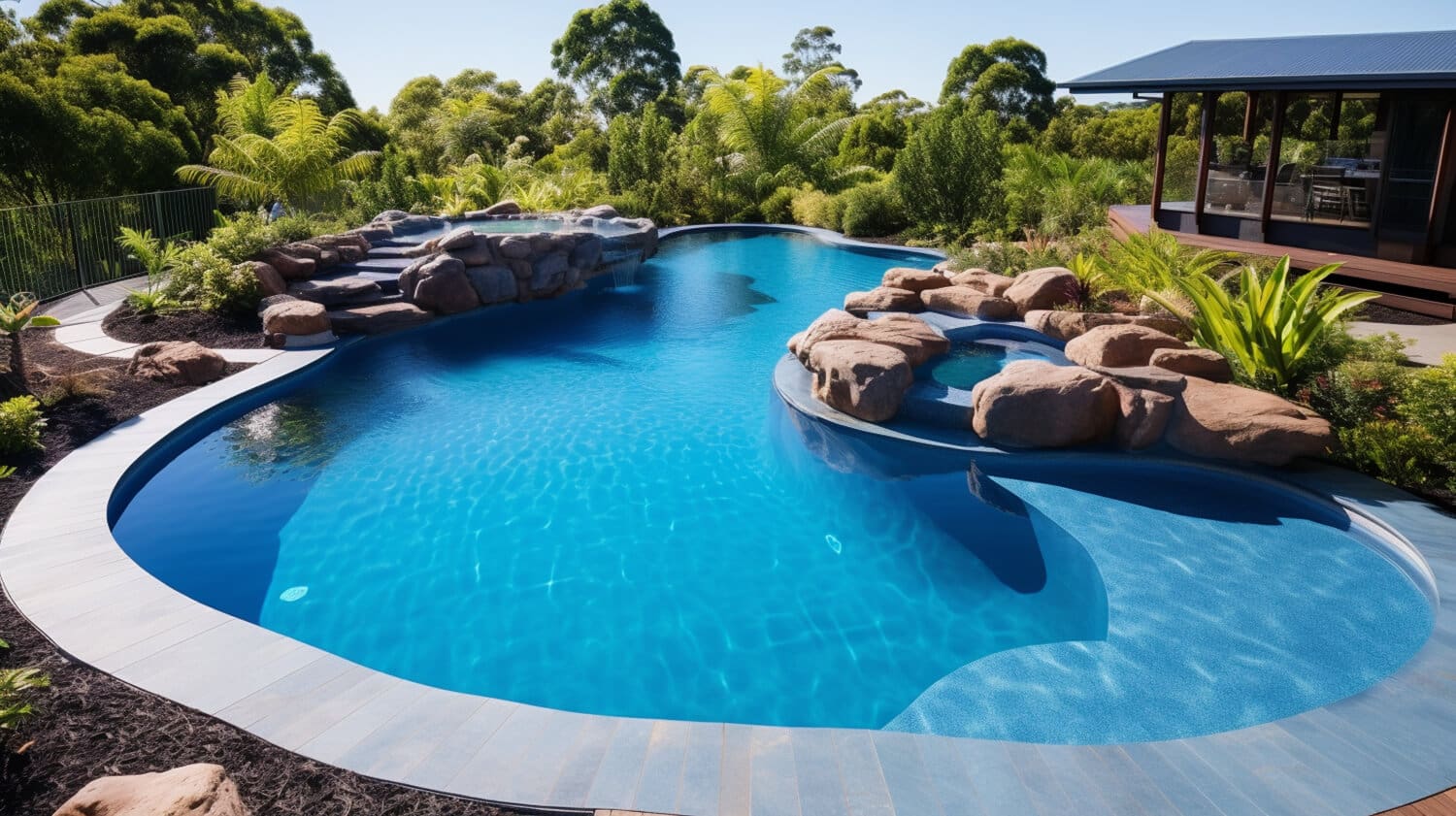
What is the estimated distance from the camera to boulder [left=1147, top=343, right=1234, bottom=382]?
6965 mm

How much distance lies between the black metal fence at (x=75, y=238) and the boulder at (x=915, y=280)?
12.0m

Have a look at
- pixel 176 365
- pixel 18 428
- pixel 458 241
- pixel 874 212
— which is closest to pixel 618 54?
pixel 874 212

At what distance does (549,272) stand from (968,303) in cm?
715

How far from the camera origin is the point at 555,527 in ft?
19.0

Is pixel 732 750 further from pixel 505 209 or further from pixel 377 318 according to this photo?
pixel 505 209

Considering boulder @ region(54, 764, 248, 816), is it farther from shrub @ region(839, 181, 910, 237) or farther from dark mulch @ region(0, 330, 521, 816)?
shrub @ region(839, 181, 910, 237)

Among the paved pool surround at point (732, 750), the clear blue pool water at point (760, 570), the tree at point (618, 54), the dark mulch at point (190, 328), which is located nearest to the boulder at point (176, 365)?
the clear blue pool water at point (760, 570)

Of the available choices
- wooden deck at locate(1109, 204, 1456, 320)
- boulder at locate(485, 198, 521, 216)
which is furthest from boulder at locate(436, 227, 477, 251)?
wooden deck at locate(1109, 204, 1456, 320)

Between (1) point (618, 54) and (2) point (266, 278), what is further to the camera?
(1) point (618, 54)

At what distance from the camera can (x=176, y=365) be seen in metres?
8.29

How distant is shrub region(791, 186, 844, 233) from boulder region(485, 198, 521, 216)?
7321mm

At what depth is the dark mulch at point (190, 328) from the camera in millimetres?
9844

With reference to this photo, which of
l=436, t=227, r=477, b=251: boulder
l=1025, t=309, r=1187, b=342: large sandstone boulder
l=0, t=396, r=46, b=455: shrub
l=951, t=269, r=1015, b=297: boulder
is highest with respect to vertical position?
l=436, t=227, r=477, b=251: boulder

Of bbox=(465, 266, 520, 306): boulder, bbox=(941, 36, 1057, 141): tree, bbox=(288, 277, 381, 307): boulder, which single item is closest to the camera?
bbox=(288, 277, 381, 307): boulder
